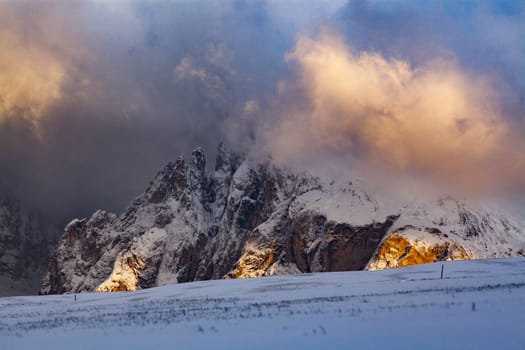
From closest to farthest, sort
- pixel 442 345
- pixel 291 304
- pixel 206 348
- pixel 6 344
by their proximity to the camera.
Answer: pixel 442 345 → pixel 206 348 → pixel 6 344 → pixel 291 304

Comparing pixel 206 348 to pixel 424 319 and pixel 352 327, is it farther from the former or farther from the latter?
pixel 424 319

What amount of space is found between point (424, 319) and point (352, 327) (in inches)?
130

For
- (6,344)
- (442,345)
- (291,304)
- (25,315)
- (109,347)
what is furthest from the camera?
(25,315)

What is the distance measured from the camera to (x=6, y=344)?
100ft

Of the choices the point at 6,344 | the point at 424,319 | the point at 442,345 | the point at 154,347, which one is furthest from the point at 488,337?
the point at 6,344

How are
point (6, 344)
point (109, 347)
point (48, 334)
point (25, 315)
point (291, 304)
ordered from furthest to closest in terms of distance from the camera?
point (25, 315) → point (291, 304) → point (48, 334) → point (6, 344) → point (109, 347)

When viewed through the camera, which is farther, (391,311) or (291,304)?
(291,304)

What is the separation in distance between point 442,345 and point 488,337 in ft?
6.12

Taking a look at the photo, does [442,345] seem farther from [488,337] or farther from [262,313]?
[262,313]

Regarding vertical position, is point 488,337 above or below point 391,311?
below

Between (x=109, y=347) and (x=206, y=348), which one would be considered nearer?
(x=206, y=348)

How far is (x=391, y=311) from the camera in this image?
106 ft

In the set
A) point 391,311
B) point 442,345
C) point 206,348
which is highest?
point 391,311

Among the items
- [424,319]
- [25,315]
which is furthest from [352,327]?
[25,315]
